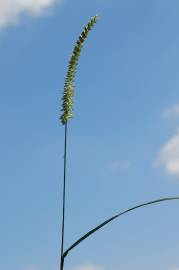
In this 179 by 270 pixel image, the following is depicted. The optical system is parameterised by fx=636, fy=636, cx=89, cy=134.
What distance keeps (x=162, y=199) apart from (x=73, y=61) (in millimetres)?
1896

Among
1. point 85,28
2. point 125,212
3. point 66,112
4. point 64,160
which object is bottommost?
point 125,212

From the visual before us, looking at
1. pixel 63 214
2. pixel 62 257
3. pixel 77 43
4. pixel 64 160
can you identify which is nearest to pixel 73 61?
pixel 77 43

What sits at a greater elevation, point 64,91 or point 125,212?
point 64,91

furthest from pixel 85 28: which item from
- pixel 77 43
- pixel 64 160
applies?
pixel 64 160

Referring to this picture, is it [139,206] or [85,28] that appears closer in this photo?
[139,206]

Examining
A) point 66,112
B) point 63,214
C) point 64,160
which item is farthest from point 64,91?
point 63,214

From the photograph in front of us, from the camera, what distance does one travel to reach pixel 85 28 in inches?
318

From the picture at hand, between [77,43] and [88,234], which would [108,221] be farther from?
[77,43]

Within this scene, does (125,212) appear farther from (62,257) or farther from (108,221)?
(62,257)

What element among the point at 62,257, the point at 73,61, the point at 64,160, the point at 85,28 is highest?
the point at 85,28

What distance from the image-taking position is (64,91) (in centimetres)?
765

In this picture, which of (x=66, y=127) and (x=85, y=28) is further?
(x=85, y=28)

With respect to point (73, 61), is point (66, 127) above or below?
below

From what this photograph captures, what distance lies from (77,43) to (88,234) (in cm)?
229
